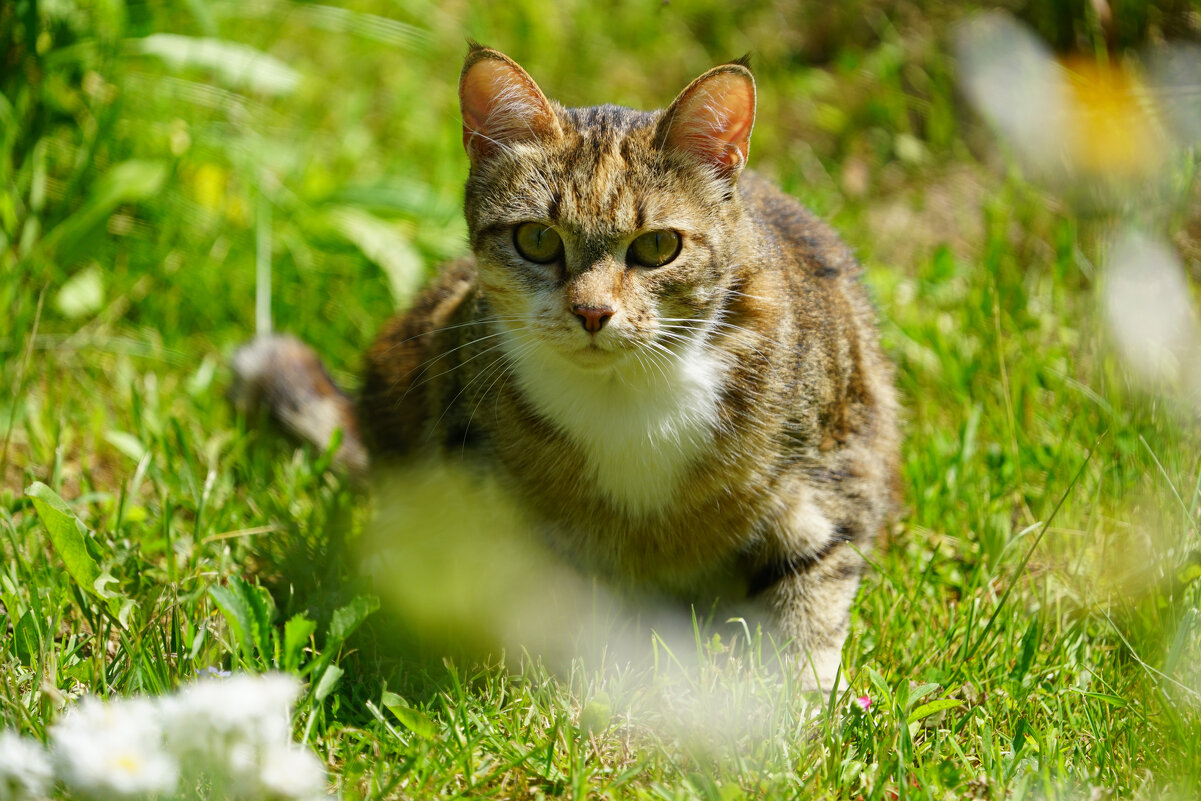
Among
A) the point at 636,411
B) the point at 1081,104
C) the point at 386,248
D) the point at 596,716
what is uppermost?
the point at 1081,104

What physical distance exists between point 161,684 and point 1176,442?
234cm

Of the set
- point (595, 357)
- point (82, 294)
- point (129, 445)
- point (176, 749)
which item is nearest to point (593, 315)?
point (595, 357)

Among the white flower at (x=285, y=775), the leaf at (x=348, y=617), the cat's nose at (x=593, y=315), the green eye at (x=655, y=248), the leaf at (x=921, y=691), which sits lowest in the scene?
the leaf at (x=921, y=691)

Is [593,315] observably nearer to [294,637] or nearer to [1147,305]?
[294,637]

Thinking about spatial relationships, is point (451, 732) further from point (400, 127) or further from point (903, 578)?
point (400, 127)

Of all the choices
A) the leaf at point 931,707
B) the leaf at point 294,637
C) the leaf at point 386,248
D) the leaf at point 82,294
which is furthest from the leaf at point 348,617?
the leaf at point 82,294

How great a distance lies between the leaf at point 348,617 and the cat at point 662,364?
445mm

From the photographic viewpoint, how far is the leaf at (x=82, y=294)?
347cm

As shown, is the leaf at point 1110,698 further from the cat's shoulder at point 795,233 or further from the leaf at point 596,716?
the cat's shoulder at point 795,233

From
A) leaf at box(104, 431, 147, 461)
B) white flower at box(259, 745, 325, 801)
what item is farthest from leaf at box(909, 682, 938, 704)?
leaf at box(104, 431, 147, 461)

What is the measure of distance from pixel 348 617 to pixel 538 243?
2.89ft

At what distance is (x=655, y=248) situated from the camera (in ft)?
→ 7.33

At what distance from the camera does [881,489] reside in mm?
2664

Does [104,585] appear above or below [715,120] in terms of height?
below
